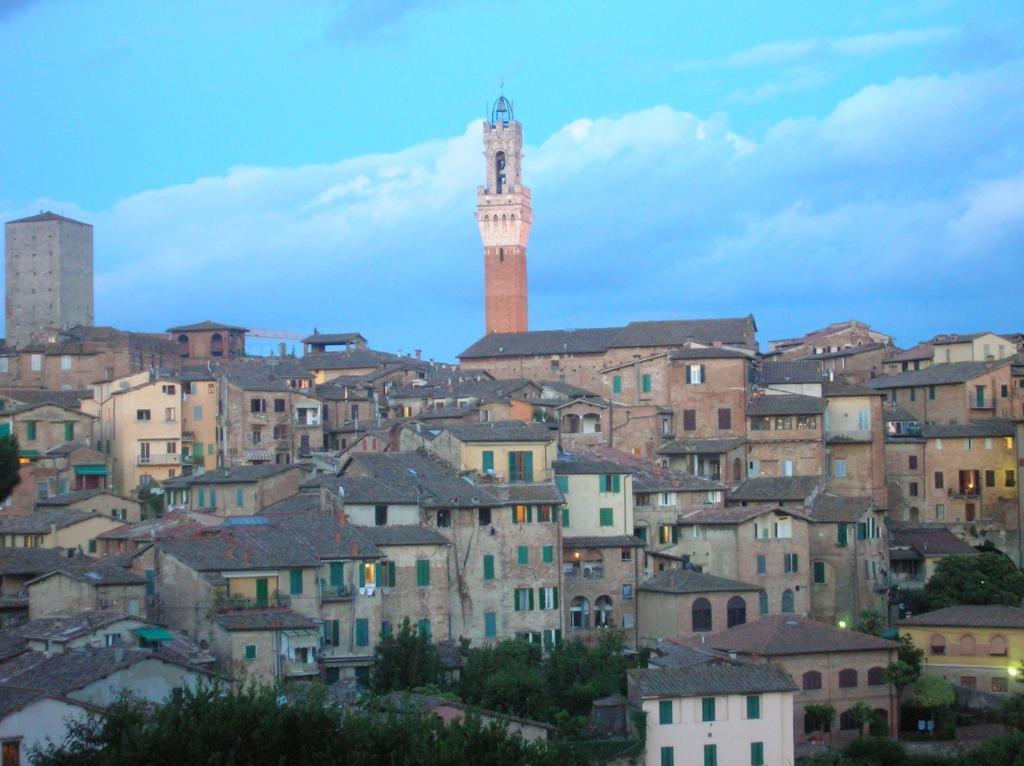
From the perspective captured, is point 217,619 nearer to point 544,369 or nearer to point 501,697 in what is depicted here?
point 501,697

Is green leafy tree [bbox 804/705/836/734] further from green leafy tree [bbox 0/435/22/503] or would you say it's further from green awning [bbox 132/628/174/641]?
green leafy tree [bbox 0/435/22/503]

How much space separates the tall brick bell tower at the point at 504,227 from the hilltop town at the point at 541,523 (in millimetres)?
26806

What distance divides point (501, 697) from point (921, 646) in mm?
15833

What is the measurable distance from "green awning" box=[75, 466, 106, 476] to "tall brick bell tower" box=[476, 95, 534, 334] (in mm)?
51629

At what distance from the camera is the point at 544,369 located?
9462cm

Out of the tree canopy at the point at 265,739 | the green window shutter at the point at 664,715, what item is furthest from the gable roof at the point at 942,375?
the tree canopy at the point at 265,739

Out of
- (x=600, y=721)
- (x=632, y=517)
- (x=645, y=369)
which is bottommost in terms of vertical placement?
(x=600, y=721)

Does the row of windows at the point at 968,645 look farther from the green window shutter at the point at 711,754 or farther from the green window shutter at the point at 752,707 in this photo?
the green window shutter at the point at 711,754

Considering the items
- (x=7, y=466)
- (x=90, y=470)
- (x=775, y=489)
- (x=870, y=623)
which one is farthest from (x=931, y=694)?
(x=90, y=470)

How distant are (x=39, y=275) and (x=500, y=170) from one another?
30.5 m

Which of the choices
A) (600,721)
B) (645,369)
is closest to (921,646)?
(600,721)

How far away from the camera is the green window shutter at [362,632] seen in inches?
2025

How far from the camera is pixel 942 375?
270ft

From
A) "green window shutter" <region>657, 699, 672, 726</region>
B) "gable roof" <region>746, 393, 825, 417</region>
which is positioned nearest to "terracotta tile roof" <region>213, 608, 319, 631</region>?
"green window shutter" <region>657, 699, 672, 726</region>
